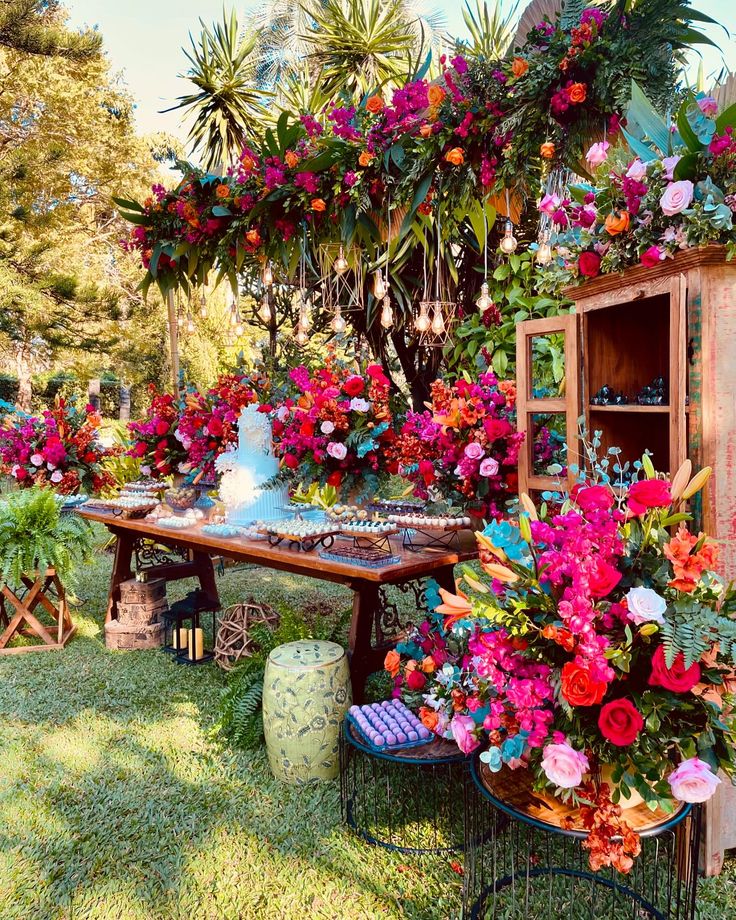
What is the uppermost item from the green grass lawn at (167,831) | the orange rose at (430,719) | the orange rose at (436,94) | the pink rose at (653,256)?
the orange rose at (436,94)

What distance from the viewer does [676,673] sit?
4.65ft

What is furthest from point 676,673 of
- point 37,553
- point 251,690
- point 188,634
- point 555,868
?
point 37,553

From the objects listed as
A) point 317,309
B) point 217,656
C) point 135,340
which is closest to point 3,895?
point 217,656

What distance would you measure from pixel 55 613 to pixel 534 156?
4.02 m

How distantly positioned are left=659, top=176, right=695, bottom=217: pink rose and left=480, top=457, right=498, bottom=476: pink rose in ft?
4.11

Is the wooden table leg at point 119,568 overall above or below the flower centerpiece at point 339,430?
below

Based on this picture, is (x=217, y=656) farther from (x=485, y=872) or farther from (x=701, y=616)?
(x=701, y=616)

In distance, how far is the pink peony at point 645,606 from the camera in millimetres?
1416

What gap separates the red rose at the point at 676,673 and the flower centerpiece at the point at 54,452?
5.27 meters

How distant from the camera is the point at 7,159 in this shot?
9.80 m

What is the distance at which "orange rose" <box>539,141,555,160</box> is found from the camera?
2.87m

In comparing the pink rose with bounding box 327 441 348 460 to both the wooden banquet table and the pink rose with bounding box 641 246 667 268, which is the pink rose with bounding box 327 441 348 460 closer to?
the wooden banquet table

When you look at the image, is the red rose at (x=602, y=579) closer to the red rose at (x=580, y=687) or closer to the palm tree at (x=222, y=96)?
the red rose at (x=580, y=687)

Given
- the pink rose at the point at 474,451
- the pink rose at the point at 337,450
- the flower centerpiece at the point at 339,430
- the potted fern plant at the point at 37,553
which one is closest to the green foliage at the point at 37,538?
the potted fern plant at the point at 37,553
